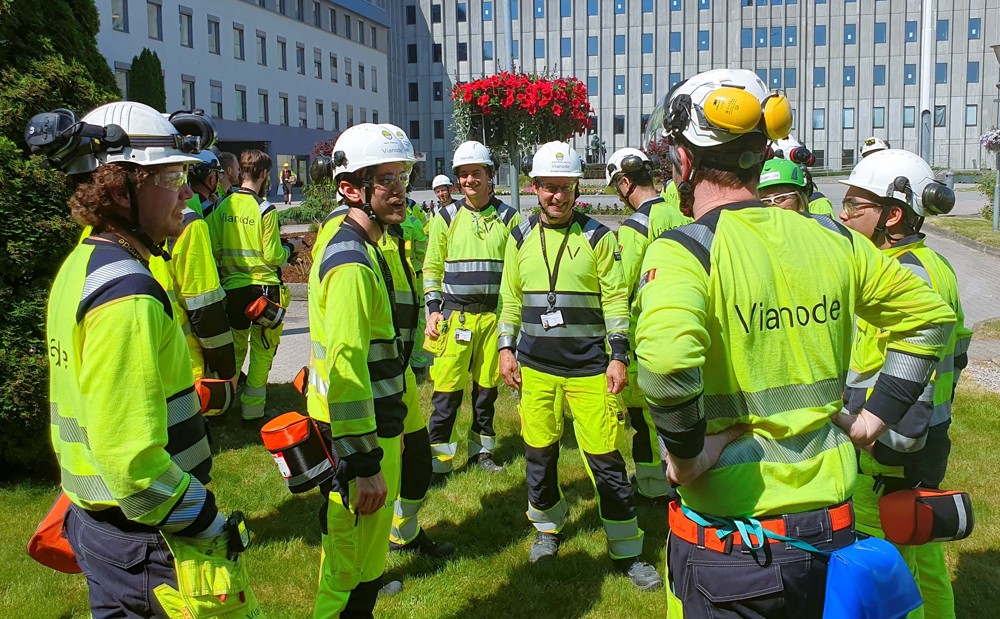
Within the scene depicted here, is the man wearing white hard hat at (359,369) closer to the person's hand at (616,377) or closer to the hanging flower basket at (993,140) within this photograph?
the person's hand at (616,377)

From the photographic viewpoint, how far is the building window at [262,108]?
167 feet

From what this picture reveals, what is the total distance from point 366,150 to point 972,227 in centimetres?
2537

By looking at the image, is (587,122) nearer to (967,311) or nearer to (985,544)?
(967,311)

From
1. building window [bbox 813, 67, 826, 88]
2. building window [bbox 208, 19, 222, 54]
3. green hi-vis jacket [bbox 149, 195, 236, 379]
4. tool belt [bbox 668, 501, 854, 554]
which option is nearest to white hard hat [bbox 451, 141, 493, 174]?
green hi-vis jacket [bbox 149, 195, 236, 379]

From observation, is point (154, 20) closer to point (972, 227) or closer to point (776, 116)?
point (972, 227)

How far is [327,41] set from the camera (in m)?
57.6

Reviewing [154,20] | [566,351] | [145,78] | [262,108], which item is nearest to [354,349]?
[566,351]

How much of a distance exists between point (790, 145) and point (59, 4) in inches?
261

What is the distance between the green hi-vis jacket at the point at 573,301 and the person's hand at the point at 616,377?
0.11 m

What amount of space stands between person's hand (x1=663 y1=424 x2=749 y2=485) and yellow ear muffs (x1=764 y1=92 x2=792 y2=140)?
880 millimetres

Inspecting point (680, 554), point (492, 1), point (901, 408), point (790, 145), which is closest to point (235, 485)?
point (680, 554)

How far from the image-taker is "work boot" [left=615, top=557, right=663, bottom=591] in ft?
16.2

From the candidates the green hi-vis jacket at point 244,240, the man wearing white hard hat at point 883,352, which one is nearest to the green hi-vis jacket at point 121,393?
the man wearing white hard hat at point 883,352

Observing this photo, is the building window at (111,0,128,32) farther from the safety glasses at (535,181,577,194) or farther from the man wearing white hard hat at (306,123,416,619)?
the man wearing white hard hat at (306,123,416,619)
